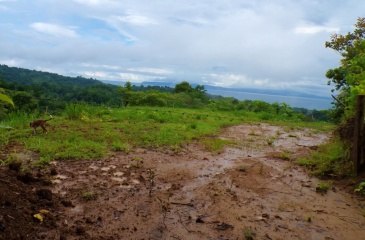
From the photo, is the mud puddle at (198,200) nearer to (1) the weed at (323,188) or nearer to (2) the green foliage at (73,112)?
(1) the weed at (323,188)

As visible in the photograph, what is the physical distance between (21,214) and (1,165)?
201 cm

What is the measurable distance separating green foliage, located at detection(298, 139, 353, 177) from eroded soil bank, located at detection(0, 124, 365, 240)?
0.28 meters

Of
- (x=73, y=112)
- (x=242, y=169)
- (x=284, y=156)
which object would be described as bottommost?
(x=242, y=169)

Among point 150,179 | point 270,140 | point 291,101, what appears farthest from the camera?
point 291,101

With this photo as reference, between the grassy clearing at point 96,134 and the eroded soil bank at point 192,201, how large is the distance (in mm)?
632

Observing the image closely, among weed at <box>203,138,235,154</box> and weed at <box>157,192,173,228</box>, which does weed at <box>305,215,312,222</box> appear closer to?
weed at <box>157,192,173,228</box>

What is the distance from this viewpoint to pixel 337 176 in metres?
5.46

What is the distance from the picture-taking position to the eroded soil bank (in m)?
3.41

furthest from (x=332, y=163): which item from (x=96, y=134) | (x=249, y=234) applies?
(x=96, y=134)

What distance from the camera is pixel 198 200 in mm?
4250

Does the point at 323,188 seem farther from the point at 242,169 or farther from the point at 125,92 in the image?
the point at 125,92

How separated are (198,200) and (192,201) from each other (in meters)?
0.10

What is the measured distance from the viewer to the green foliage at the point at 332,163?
215 inches

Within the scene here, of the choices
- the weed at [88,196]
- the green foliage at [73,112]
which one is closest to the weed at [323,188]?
the weed at [88,196]
